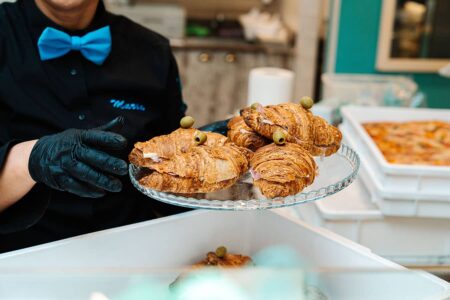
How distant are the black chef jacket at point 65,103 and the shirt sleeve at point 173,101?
0.07 meters

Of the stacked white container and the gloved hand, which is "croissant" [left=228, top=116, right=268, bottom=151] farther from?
the stacked white container

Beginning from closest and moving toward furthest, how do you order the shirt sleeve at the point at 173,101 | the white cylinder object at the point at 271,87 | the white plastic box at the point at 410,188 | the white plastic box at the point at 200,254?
the white plastic box at the point at 200,254, the white plastic box at the point at 410,188, the shirt sleeve at the point at 173,101, the white cylinder object at the point at 271,87

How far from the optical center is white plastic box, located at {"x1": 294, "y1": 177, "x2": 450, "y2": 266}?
155 cm

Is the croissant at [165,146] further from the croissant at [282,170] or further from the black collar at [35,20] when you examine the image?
the black collar at [35,20]

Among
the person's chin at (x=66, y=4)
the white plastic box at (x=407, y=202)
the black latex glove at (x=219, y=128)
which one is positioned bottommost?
the white plastic box at (x=407, y=202)

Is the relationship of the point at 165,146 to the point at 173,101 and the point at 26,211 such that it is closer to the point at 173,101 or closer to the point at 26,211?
the point at 26,211

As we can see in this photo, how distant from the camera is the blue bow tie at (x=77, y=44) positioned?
1384mm

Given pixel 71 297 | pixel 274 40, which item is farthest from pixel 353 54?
pixel 71 297

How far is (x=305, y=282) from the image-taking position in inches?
39.2

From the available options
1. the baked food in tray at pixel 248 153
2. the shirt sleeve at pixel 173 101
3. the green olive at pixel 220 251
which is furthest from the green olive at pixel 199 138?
the shirt sleeve at pixel 173 101

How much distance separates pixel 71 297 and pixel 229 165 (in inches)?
13.4

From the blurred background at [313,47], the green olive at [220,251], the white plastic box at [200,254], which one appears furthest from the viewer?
the blurred background at [313,47]

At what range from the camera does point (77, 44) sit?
1.43 metres

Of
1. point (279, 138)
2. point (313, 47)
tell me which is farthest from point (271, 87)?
point (313, 47)
